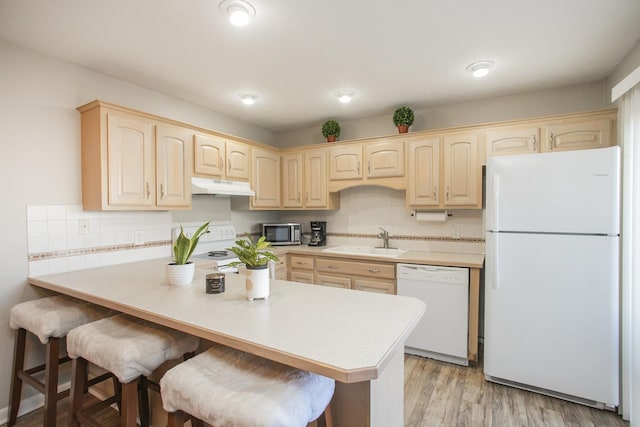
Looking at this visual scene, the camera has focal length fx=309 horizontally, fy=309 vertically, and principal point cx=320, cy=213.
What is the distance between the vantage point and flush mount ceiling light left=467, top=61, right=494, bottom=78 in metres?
2.27

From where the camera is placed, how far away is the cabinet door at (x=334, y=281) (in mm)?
3143

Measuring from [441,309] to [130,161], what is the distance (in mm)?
2791

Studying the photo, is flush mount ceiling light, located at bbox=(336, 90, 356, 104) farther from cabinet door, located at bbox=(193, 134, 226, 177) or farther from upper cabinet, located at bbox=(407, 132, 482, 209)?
cabinet door, located at bbox=(193, 134, 226, 177)

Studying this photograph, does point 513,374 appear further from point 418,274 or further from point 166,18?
point 166,18

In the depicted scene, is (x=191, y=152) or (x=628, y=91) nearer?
(x=628, y=91)

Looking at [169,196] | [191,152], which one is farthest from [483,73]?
[169,196]

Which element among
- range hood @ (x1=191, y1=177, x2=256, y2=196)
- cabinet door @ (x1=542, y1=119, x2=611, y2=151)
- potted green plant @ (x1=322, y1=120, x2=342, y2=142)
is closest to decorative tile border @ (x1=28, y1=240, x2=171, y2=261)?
range hood @ (x1=191, y1=177, x2=256, y2=196)

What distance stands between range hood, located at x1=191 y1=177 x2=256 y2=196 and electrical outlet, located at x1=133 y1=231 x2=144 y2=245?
56 centimetres

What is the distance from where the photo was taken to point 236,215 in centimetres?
367

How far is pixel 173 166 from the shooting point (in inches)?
104

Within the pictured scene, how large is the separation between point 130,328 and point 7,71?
1880 millimetres

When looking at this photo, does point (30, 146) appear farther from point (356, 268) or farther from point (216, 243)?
point (356, 268)

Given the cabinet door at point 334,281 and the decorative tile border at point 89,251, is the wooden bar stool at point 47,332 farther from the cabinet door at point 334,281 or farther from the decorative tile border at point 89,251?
the cabinet door at point 334,281


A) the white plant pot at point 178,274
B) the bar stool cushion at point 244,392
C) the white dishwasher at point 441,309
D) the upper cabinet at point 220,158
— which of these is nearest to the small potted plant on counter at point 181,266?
the white plant pot at point 178,274
